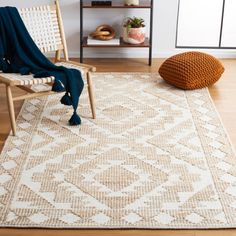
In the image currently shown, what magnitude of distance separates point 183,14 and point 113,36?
72 centimetres

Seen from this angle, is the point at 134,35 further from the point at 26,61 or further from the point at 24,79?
the point at 24,79

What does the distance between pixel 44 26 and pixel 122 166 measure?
1.34 metres

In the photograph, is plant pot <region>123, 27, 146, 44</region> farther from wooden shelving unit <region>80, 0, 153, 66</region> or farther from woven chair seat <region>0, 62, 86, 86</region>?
woven chair seat <region>0, 62, 86, 86</region>

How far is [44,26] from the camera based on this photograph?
3635mm

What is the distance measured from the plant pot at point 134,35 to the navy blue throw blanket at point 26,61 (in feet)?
3.68

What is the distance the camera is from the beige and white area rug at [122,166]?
2.36m

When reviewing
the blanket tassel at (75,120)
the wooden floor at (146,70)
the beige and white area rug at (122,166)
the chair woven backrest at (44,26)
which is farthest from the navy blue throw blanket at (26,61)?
the wooden floor at (146,70)

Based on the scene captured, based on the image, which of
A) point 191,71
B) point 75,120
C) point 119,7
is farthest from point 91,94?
point 119,7

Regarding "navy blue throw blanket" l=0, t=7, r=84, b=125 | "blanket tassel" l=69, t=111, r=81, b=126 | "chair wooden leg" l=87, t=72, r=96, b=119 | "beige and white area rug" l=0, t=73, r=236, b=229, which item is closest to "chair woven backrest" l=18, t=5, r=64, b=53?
"navy blue throw blanket" l=0, t=7, r=84, b=125

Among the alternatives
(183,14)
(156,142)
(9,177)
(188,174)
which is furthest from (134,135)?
(183,14)

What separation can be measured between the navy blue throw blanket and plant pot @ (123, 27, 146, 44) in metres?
1.12

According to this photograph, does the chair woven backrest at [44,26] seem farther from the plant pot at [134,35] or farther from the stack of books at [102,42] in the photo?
the plant pot at [134,35]

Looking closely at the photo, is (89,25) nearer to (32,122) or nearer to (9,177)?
(32,122)

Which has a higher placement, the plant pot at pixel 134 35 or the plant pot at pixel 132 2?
the plant pot at pixel 132 2
